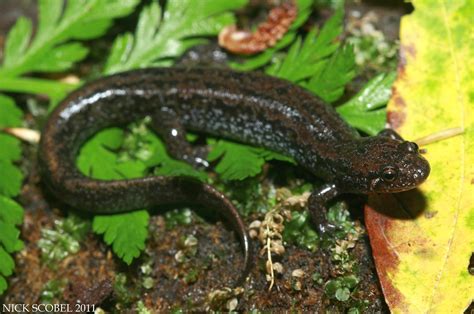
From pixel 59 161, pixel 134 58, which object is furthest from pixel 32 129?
pixel 134 58

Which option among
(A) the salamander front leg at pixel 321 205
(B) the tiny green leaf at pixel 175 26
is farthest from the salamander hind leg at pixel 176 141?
(A) the salamander front leg at pixel 321 205

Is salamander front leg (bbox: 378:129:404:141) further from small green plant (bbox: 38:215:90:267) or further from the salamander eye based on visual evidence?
small green plant (bbox: 38:215:90:267)

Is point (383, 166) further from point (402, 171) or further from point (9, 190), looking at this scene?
point (9, 190)

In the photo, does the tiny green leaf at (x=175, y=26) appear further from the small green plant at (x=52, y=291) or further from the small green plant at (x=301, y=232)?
the small green plant at (x=52, y=291)

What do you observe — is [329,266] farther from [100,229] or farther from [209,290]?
[100,229]

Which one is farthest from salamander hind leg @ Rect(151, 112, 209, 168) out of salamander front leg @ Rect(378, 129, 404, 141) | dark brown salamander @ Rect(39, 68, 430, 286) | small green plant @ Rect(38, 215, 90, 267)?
salamander front leg @ Rect(378, 129, 404, 141)

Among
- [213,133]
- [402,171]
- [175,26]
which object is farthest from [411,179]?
[175,26]
